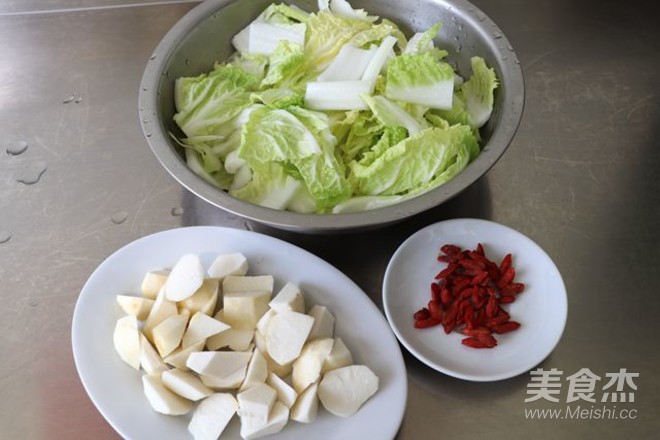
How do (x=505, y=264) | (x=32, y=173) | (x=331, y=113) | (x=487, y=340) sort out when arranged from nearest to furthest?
1. (x=487, y=340)
2. (x=505, y=264)
3. (x=331, y=113)
4. (x=32, y=173)

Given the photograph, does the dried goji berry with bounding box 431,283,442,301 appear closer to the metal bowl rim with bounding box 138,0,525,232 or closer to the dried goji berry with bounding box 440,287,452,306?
the dried goji berry with bounding box 440,287,452,306

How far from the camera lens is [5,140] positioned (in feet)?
5.36

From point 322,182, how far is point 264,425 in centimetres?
50

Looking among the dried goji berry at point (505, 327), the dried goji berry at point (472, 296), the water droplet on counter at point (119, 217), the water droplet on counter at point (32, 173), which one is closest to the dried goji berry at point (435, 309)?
the dried goji berry at point (472, 296)

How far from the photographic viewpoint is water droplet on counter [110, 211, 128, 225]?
1498 mm

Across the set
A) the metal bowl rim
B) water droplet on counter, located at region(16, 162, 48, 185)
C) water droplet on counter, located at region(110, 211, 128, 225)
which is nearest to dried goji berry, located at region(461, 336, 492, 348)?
the metal bowl rim

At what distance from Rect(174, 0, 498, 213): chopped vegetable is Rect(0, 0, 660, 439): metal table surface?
135 mm

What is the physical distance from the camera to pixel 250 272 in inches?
50.9

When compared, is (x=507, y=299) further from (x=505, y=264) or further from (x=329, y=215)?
(x=329, y=215)

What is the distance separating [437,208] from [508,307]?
30 cm

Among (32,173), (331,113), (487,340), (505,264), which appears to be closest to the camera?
(487,340)

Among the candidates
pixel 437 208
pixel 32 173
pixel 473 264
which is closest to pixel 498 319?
pixel 473 264

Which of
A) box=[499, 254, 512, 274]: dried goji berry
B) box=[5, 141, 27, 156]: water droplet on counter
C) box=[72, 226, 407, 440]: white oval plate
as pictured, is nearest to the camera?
box=[72, 226, 407, 440]: white oval plate
